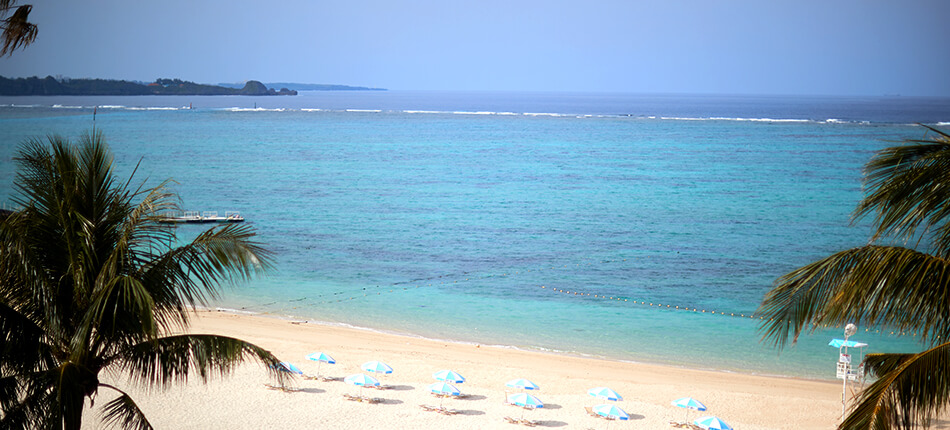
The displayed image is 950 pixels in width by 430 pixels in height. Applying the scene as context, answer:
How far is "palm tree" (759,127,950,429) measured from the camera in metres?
5.20

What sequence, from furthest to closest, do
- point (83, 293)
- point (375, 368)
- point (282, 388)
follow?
point (375, 368) < point (282, 388) < point (83, 293)

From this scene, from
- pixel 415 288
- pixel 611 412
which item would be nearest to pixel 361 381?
pixel 611 412

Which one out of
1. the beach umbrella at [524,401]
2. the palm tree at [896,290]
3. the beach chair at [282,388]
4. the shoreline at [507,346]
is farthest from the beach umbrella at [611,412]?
the palm tree at [896,290]

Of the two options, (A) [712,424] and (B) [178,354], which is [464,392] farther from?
(B) [178,354]

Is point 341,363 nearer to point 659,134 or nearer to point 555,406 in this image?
point 555,406

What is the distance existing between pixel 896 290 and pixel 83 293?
6441mm

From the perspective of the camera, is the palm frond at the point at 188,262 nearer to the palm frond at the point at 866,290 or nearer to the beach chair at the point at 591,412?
the palm frond at the point at 866,290

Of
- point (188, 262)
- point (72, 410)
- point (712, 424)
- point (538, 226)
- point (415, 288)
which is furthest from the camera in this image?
point (538, 226)

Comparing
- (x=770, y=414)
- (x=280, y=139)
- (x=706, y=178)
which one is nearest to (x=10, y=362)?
(x=770, y=414)

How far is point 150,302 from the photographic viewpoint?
612cm

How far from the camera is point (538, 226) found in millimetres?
43344

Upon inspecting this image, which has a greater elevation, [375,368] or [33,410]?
[33,410]

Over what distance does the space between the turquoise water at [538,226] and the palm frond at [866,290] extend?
A: 14975 millimetres

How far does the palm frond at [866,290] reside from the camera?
18.0 feet
